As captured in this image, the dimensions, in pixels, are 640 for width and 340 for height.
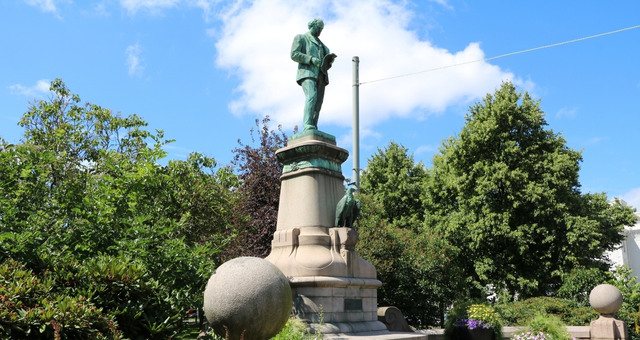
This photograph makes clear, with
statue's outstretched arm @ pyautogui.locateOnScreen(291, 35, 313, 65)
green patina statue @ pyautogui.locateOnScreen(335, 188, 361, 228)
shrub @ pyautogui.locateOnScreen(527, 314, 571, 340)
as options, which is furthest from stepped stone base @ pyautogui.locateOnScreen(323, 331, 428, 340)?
statue's outstretched arm @ pyautogui.locateOnScreen(291, 35, 313, 65)

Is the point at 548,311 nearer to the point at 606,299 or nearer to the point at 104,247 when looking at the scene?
the point at 606,299

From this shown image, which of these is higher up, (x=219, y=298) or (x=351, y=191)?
(x=351, y=191)

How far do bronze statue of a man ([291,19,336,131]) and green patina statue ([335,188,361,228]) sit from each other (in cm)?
185

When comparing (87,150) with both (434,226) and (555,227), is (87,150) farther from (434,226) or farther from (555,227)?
(555,227)

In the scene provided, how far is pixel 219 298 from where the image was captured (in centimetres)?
660

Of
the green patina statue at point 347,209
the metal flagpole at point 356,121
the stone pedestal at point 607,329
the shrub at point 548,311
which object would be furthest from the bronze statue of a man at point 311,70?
the shrub at point 548,311

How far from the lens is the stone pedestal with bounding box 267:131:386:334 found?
10930 mm

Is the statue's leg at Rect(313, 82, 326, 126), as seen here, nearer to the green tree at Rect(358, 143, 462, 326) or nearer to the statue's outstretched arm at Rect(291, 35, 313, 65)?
the statue's outstretched arm at Rect(291, 35, 313, 65)

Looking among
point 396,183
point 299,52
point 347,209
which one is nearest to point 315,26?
point 299,52

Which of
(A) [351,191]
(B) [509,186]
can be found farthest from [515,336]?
(B) [509,186]

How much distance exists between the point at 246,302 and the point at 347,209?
217 inches

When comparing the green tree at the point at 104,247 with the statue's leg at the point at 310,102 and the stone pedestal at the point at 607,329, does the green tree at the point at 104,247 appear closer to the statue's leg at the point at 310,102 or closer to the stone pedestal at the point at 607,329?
the statue's leg at the point at 310,102

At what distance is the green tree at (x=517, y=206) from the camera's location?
2458cm

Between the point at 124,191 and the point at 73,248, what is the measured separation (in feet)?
5.87
